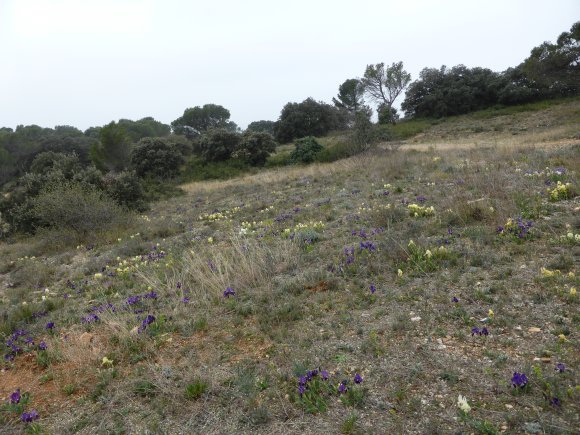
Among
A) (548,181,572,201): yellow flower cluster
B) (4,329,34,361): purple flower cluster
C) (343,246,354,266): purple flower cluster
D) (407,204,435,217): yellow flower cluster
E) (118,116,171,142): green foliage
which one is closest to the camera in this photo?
(4,329,34,361): purple flower cluster

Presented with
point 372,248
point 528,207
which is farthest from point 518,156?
point 372,248

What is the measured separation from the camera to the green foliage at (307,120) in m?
43.2

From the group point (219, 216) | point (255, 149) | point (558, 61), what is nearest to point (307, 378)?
point (219, 216)

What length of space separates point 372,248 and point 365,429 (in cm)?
324

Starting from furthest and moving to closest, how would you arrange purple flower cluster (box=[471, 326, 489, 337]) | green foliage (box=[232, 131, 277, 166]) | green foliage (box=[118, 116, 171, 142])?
green foliage (box=[118, 116, 171, 142]) → green foliage (box=[232, 131, 277, 166]) → purple flower cluster (box=[471, 326, 489, 337])

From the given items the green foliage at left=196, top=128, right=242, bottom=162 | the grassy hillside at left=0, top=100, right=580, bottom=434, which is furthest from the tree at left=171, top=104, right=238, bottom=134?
the grassy hillside at left=0, top=100, right=580, bottom=434

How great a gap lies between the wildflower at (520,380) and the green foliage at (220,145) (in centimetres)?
2886

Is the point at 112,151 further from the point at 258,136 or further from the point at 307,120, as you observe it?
the point at 307,120

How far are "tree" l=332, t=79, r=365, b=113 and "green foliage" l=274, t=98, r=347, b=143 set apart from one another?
1116 centimetres

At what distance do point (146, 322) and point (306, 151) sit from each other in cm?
2345

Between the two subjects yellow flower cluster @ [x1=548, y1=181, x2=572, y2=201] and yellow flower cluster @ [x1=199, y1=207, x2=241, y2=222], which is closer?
yellow flower cluster @ [x1=548, y1=181, x2=572, y2=201]

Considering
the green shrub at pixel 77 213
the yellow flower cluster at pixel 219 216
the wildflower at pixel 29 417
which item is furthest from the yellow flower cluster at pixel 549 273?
the green shrub at pixel 77 213

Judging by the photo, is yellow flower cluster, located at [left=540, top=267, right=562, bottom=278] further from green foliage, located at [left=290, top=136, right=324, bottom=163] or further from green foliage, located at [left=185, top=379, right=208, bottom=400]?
green foliage, located at [left=290, top=136, right=324, bottom=163]

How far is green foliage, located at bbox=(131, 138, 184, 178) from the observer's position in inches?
1121
